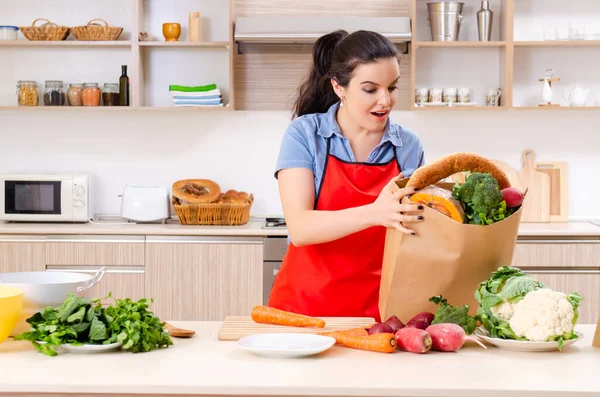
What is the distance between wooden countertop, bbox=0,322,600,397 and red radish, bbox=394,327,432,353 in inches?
0.7

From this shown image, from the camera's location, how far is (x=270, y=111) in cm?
473

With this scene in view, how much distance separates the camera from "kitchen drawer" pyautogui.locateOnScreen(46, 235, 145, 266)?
413 centimetres

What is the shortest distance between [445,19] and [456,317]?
2.97 meters

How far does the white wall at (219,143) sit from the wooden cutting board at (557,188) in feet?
0.22

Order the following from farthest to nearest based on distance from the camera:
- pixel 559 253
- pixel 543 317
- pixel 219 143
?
pixel 219 143 → pixel 559 253 → pixel 543 317

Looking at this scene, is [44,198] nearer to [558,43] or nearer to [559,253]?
[559,253]

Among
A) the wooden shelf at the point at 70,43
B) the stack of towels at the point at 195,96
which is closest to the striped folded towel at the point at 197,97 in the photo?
the stack of towels at the point at 195,96

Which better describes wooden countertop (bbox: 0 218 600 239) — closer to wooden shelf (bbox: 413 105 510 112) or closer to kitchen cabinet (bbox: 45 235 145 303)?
kitchen cabinet (bbox: 45 235 145 303)

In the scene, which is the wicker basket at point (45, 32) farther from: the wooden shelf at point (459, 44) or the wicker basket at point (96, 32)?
the wooden shelf at point (459, 44)

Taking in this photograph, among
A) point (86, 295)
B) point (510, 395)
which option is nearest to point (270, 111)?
point (86, 295)

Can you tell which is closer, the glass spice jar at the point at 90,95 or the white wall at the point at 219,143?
the glass spice jar at the point at 90,95

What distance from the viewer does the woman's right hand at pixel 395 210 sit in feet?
5.75

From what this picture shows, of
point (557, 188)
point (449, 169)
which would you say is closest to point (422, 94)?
point (557, 188)

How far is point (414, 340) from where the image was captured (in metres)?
1.69
